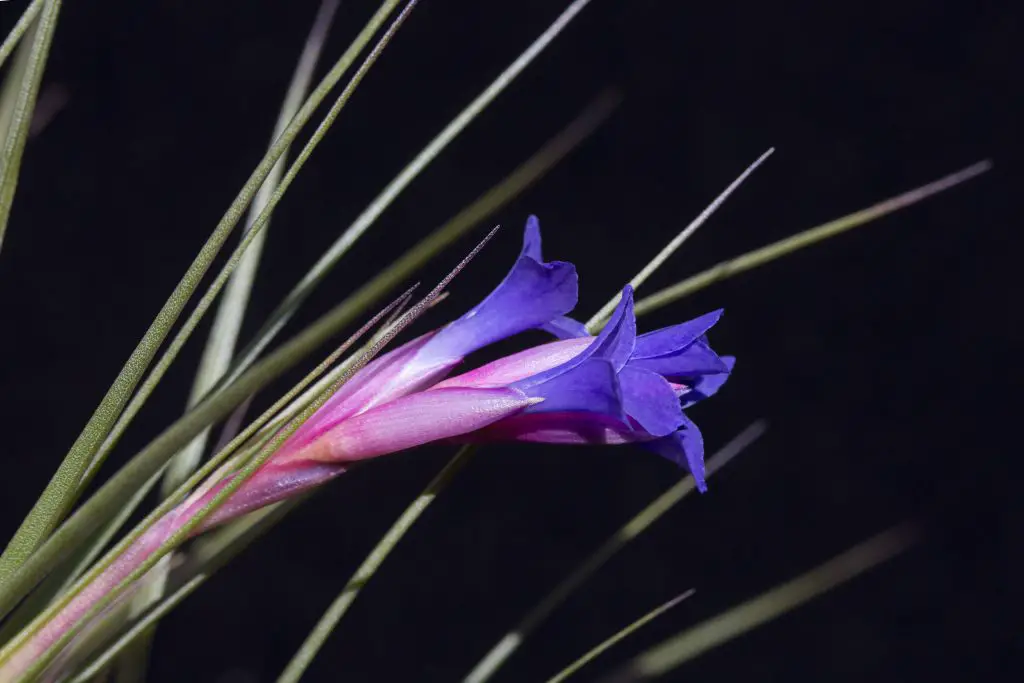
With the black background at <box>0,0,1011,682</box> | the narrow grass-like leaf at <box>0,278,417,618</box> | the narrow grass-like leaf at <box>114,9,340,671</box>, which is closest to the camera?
the narrow grass-like leaf at <box>0,278,417,618</box>

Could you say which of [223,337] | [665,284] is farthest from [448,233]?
[665,284]

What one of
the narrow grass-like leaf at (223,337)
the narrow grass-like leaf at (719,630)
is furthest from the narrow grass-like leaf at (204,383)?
the narrow grass-like leaf at (719,630)

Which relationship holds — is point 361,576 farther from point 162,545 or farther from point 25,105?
point 25,105

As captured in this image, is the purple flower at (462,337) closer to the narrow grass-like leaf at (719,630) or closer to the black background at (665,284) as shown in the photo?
the narrow grass-like leaf at (719,630)

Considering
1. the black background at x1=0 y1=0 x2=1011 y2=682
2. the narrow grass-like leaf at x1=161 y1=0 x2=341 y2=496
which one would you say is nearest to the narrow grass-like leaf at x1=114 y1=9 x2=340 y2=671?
the narrow grass-like leaf at x1=161 y1=0 x2=341 y2=496

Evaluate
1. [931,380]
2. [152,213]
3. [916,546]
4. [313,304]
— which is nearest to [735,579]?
[916,546]

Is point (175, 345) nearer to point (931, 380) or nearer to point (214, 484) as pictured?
point (214, 484)

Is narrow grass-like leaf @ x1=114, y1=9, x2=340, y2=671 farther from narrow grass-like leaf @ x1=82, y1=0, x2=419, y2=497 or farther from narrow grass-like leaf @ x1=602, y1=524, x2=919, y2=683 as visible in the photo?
narrow grass-like leaf @ x1=602, y1=524, x2=919, y2=683
